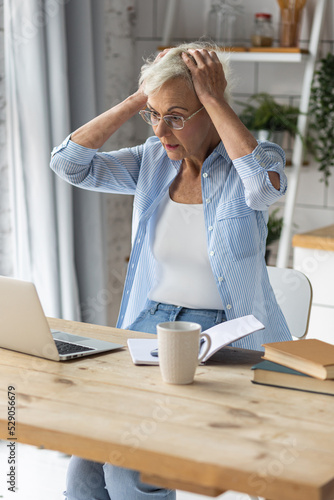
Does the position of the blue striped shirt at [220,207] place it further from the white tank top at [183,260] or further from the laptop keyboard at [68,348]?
the laptop keyboard at [68,348]

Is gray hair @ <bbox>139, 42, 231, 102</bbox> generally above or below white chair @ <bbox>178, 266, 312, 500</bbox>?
above

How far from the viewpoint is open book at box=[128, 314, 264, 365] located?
4.52ft

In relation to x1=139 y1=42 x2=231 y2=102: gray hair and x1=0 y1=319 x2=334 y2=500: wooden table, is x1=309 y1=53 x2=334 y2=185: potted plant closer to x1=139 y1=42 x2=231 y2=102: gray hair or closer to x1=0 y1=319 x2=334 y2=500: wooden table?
x1=139 y1=42 x2=231 y2=102: gray hair

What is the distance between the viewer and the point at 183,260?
1863 millimetres

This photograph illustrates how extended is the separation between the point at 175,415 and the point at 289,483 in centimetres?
27

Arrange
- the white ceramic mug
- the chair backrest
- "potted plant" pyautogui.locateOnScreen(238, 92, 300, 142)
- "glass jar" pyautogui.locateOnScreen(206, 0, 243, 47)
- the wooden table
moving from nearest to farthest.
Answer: the wooden table → the white ceramic mug → the chair backrest → "potted plant" pyautogui.locateOnScreen(238, 92, 300, 142) → "glass jar" pyautogui.locateOnScreen(206, 0, 243, 47)

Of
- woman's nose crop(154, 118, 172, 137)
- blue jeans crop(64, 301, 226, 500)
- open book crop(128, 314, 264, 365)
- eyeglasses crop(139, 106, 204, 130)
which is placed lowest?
blue jeans crop(64, 301, 226, 500)

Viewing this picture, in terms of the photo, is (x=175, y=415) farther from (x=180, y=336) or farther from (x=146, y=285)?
(x=146, y=285)

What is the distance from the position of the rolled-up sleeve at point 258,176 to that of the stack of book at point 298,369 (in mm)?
509

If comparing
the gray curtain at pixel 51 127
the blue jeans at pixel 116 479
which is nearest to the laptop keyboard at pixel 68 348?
the blue jeans at pixel 116 479

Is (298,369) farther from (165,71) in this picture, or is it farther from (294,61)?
(294,61)

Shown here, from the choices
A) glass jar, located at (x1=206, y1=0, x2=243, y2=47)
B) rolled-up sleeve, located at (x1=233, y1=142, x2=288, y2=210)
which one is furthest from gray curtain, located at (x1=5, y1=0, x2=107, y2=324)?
rolled-up sleeve, located at (x1=233, y1=142, x2=288, y2=210)

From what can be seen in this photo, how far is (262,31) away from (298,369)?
255 cm

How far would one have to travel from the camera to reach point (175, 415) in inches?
44.1
